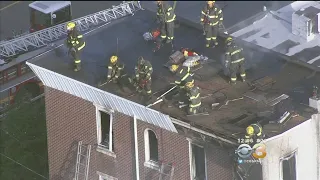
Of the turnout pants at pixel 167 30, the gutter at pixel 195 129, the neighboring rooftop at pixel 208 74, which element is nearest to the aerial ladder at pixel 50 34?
the neighboring rooftop at pixel 208 74

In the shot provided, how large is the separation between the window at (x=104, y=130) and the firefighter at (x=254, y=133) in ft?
21.4

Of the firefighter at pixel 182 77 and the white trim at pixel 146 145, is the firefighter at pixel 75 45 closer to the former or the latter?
the firefighter at pixel 182 77

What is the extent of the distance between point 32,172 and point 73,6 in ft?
71.6

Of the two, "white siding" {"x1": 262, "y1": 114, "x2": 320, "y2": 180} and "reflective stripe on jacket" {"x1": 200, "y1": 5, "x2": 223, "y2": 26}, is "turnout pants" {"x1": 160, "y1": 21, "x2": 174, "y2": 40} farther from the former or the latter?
"white siding" {"x1": 262, "y1": 114, "x2": 320, "y2": 180}

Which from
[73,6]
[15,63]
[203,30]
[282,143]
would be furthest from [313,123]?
[73,6]

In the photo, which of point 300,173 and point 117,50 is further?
point 117,50

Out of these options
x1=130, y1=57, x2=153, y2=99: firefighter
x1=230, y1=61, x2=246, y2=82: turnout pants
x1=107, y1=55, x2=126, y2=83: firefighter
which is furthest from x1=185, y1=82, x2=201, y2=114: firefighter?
x1=107, y1=55, x2=126, y2=83: firefighter

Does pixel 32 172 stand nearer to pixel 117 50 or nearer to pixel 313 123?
pixel 117 50

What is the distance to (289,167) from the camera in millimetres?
43281

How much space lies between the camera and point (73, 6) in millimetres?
73062

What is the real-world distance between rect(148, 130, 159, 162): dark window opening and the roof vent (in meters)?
8.93

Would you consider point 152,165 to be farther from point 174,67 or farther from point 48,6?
point 48,6

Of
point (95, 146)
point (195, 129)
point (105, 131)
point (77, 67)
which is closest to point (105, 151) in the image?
point (95, 146)

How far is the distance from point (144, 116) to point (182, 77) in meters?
1.72
